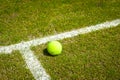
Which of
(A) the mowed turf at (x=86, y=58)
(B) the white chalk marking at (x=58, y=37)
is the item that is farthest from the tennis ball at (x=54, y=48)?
(B) the white chalk marking at (x=58, y=37)

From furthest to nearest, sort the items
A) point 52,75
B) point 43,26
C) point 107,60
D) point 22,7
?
point 22,7 → point 43,26 → point 107,60 → point 52,75

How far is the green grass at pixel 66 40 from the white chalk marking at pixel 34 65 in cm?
9

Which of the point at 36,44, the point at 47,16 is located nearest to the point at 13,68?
the point at 36,44

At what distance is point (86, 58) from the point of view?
4.67 m

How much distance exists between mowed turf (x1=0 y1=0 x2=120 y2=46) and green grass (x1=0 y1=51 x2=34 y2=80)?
425mm

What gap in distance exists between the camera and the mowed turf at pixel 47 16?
17.3ft

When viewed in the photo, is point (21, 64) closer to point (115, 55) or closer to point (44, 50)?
point (44, 50)

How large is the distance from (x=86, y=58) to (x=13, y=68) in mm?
1426

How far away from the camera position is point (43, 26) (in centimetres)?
543

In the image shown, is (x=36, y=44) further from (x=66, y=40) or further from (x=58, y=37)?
(x=66, y=40)

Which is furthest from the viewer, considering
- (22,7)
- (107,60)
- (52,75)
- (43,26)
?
(22,7)

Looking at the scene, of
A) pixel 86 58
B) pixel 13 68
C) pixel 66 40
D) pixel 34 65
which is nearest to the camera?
pixel 13 68

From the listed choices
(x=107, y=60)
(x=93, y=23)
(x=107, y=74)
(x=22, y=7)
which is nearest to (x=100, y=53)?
(x=107, y=60)

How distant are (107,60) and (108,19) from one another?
1.44 m
